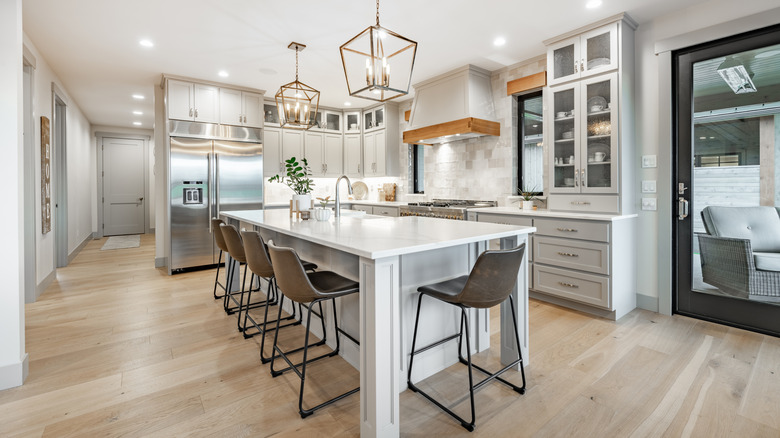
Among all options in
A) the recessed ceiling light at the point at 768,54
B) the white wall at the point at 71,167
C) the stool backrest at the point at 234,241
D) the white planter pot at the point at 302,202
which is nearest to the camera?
the recessed ceiling light at the point at 768,54

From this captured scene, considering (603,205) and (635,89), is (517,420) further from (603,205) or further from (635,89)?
(635,89)

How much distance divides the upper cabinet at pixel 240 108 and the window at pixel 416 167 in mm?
2498

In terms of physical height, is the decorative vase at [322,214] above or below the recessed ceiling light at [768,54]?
below

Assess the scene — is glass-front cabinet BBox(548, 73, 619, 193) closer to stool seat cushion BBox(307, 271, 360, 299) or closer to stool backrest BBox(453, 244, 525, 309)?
stool backrest BBox(453, 244, 525, 309)

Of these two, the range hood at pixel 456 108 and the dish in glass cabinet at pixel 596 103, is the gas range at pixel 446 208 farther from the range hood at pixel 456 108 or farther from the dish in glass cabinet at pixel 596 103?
the dish in glass cabinet at pixel 596 103

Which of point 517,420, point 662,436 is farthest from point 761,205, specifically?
point 517,420

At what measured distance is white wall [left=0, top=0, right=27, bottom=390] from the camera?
2.05 meters

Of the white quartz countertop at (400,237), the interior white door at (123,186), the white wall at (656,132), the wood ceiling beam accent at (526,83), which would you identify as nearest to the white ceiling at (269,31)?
the white wall at (656,132)

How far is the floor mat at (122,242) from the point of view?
734cm

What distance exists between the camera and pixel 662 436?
1671 mm

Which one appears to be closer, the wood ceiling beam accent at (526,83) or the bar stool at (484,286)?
the bar stool at (484,286)

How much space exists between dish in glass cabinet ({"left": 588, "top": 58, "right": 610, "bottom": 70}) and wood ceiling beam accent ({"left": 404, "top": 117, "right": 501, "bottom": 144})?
1.34 m

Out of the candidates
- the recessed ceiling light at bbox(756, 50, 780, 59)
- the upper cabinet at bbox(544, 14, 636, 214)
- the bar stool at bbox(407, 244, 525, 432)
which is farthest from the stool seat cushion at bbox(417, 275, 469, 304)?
the recessed ceiling light at bbox(756, 50, 780, 59)

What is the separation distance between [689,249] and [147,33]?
17.7 feet
